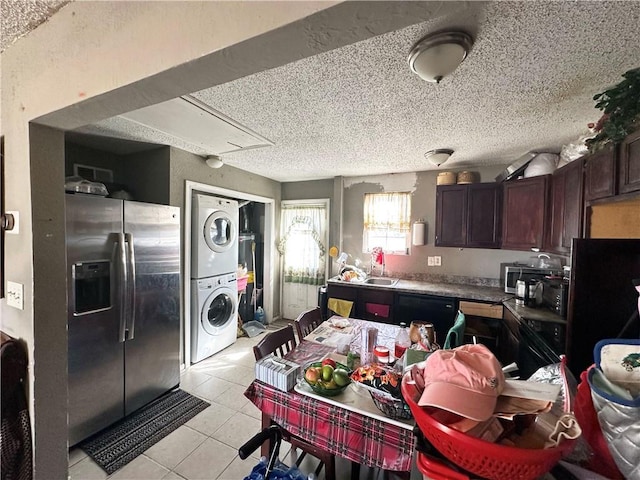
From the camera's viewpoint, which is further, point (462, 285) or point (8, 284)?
point (462, 285)

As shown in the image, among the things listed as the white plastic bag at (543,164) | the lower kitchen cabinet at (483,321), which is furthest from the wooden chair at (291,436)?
the white plastic bag at (543,164)

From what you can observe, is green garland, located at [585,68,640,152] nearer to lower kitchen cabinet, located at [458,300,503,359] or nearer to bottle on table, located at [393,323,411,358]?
bottle on table, located at [393,323,411,358]

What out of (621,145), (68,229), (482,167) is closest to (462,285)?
(482,167)

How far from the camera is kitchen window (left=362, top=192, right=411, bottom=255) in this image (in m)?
3.56

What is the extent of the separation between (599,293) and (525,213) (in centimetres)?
143

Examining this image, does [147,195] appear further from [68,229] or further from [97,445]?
[97,445]

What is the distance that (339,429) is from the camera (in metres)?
1.12

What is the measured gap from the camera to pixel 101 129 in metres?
2.11

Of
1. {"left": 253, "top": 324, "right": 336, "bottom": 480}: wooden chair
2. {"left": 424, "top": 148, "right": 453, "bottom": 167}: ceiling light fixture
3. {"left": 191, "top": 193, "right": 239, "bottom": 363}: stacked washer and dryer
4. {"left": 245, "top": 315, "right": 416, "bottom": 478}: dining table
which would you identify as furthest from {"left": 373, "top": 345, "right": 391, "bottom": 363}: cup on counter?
{"left": 191, "top": 193, "right": 239, "bottom": 363}: stacked washer and dryer

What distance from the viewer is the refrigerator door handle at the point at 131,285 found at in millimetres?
1970

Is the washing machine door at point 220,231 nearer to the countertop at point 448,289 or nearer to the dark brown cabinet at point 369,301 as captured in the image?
the countertop at point 448,289

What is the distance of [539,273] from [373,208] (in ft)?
6.70

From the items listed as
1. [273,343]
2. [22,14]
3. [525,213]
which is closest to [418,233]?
[525,213]

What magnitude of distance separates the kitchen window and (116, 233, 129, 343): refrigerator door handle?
2894 millimetres
